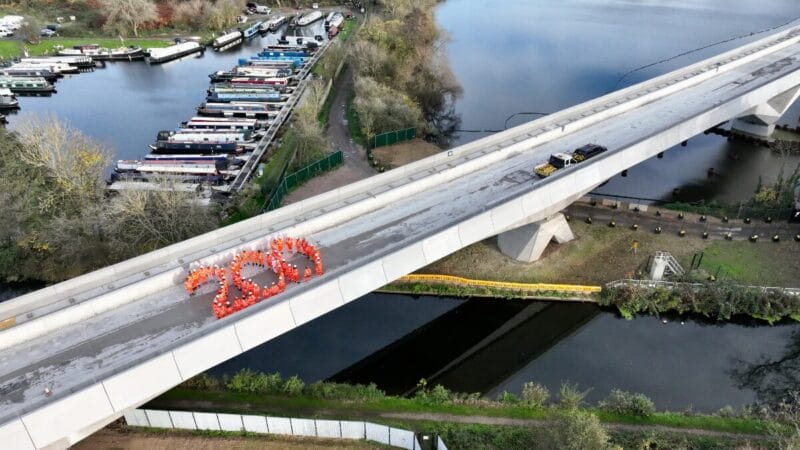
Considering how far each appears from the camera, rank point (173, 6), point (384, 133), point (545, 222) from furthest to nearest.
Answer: point (173, 6) → point (384, 133) → point (545, 222)

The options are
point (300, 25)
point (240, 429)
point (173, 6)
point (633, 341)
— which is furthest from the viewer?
point (300, 25)

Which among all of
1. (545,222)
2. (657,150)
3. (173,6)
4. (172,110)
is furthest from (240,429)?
(173,6)

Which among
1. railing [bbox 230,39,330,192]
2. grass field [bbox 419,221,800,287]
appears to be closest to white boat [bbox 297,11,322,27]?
railing [bbox 230,39,330,192]

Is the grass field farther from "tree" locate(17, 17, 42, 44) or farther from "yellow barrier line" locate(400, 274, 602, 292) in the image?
"tree" locate(17, 17, 42, 44)

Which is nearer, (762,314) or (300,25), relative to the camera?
(762,314)

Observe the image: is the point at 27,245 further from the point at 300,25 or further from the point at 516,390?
the point at 300,25

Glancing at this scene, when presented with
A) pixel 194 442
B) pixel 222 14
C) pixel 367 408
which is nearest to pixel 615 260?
pixel 367 408
